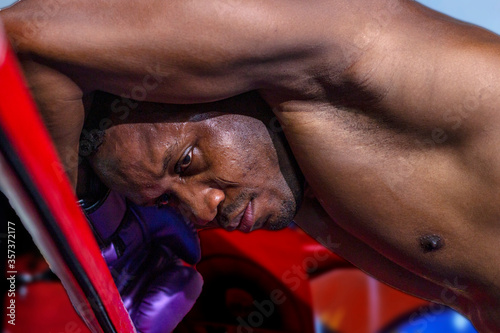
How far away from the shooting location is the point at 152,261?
112cm

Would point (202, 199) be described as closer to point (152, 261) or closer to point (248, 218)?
point (248, 218)

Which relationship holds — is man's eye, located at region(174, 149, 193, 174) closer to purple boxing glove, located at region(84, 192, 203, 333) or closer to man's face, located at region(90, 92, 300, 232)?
man's face, located at region(90, 92, 300, 232)

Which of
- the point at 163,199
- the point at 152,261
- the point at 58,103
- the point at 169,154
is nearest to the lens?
the point at 58,103

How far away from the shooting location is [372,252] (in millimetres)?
999

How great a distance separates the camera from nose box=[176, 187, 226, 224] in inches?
34.3

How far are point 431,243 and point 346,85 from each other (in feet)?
0.98

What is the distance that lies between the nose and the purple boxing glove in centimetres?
18

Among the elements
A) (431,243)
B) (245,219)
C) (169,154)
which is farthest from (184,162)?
(431,243)

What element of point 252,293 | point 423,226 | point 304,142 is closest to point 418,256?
point 423,226

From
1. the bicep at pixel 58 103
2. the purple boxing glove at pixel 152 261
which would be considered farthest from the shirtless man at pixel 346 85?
the purple boxing glove at pixel 152 261

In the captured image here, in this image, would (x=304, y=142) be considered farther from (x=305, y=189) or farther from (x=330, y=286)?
(x=330, y=286)

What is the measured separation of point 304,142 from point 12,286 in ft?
3.42

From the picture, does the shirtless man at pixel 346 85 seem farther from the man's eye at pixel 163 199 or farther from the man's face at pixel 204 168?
the man's eye at pixel 163 199

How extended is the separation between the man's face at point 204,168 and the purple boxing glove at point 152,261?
157mm
